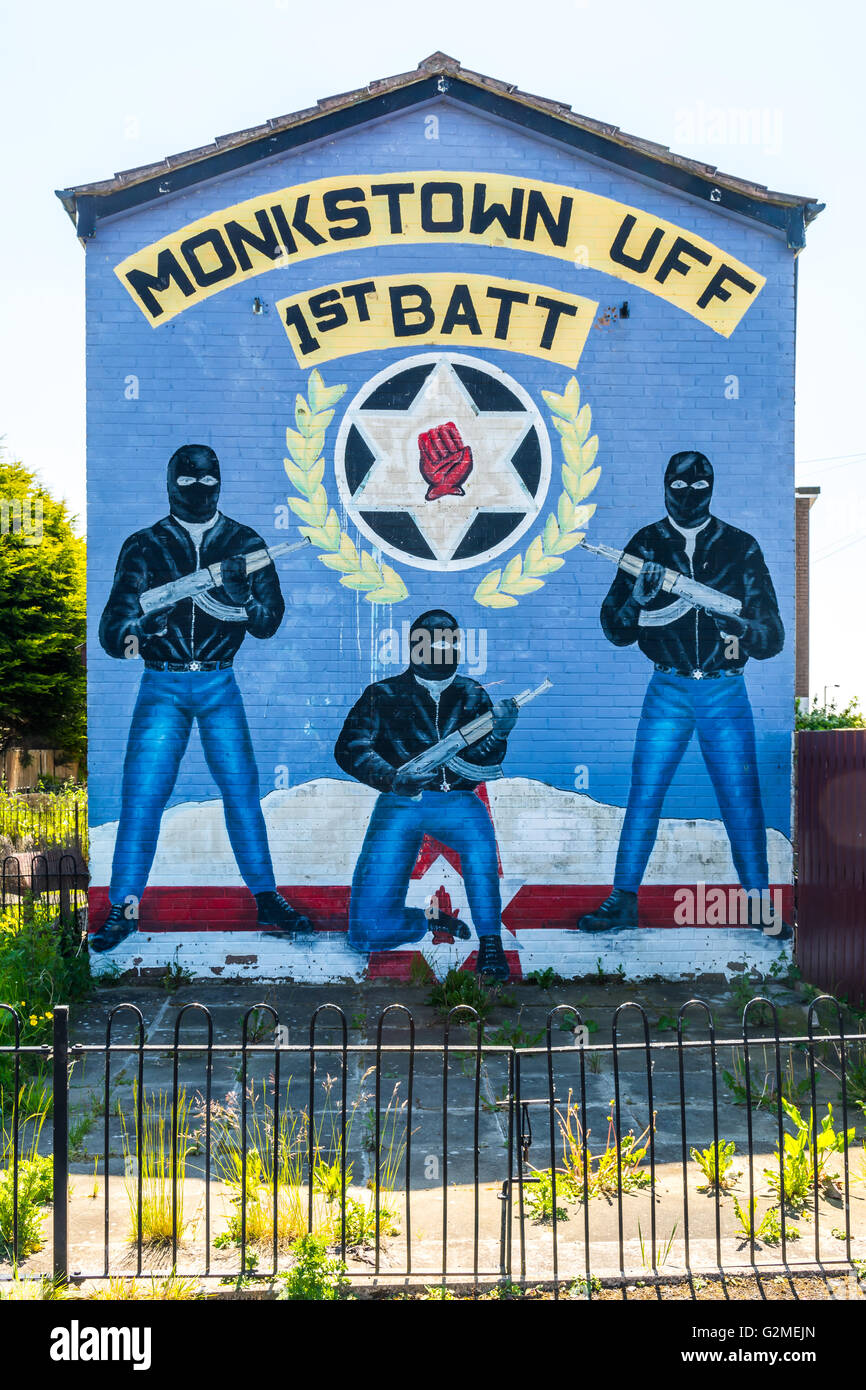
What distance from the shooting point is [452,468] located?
9.12m

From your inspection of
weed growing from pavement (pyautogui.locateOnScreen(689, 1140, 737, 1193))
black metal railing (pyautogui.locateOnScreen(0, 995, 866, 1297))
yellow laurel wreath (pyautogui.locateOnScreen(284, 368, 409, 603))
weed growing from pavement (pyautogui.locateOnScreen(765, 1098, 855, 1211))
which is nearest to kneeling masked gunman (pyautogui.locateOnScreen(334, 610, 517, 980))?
yellow laurel wreath (pyautogui.locateOnScreen(284, 368, 409, 603))

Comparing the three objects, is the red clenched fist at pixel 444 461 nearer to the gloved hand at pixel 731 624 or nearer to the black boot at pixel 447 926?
the gloved hand at pixel 731 624

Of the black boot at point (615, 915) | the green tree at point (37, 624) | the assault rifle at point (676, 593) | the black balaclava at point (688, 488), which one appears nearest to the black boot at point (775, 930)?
the black boot at point (615, 915)

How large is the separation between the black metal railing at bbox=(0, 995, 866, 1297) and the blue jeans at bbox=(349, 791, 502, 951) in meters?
1.70

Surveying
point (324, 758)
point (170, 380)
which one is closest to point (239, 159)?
point (170, 380)

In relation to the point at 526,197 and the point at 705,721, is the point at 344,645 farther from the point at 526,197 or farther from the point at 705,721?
the point at 526,197

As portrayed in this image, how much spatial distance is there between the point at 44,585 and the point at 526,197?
20.7 m

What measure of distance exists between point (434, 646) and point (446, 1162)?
500cm

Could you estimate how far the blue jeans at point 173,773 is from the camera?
909 cm

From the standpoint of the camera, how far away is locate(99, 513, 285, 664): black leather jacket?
9.09 meters

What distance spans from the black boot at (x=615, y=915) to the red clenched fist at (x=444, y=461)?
384 cm

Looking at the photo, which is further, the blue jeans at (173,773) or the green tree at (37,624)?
the green tree at (37,624)

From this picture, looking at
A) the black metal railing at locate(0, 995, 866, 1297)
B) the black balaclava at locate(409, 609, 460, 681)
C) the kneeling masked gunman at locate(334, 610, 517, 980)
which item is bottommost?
the black metal railing at locate(0, 995, 866, 1297)

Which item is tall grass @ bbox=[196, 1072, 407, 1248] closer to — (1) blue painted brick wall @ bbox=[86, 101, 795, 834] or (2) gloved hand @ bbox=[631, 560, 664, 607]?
(1) blue painted brick wall @ bbox=[86, 101, 795, 834]
